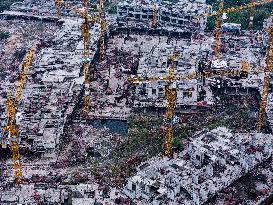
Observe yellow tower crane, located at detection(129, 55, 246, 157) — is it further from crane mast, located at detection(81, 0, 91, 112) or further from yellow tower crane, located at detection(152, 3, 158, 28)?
yellow tower crane, located at detection(152, 3, 158, 28)

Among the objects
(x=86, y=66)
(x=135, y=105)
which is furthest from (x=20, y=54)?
(x=135, y=105)

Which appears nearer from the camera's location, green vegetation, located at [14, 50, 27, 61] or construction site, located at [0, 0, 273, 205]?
construction site, located at [0, 0, 273, 205]

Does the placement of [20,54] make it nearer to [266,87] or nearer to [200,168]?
[266,87]

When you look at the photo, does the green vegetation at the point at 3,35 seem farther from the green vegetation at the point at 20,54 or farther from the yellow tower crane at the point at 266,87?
the yellow tower crane at the point at 266,87

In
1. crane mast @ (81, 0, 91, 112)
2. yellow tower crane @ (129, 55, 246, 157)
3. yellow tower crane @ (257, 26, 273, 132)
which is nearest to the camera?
yellow tower crane @ (129, 55, 246, 157)

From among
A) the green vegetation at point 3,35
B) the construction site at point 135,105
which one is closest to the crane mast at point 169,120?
the construction site at point 135,105

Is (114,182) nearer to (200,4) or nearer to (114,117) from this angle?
(114,117)

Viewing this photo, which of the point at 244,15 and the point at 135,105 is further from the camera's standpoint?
the point at 244,15

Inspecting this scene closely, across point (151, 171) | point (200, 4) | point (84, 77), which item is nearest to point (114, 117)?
point (84, 77)

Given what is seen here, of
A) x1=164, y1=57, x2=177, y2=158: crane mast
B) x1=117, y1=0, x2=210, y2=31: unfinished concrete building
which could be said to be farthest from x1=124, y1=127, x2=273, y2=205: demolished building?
x1=117, y1=0, x2=210, y2=31: unfinished concrete building
